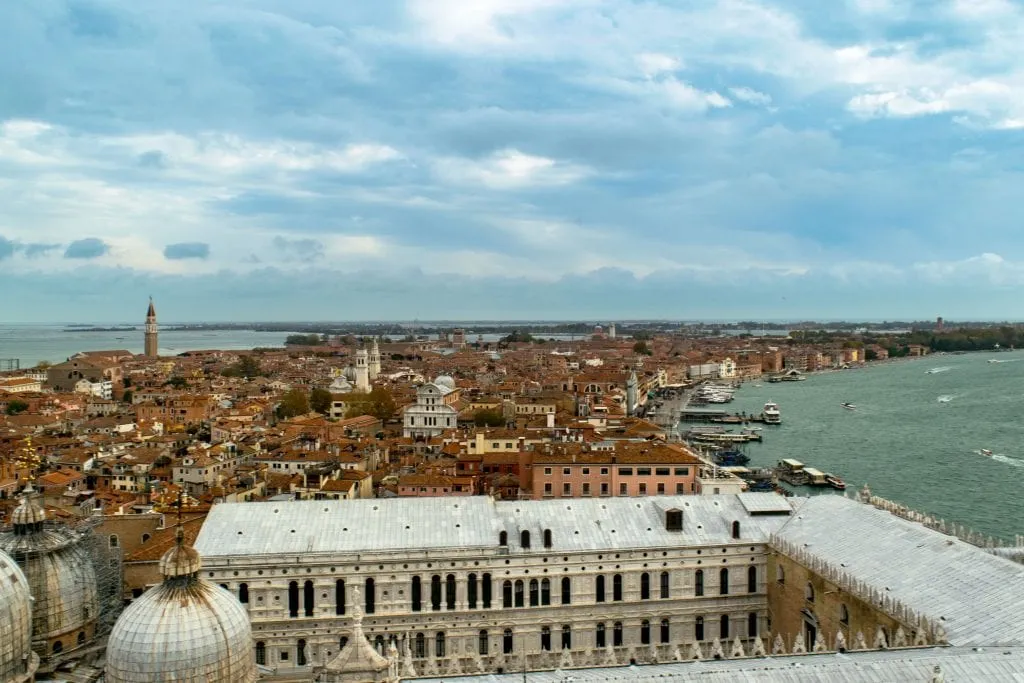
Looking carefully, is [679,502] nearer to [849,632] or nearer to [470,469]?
[849,632]

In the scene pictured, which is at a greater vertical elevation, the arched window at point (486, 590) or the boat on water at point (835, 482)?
the arched window at point (486, 590)

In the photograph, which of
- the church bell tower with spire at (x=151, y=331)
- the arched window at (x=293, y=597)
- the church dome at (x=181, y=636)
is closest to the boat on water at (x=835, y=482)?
the arched window at (x=293, y=597)

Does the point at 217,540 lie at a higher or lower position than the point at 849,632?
higher

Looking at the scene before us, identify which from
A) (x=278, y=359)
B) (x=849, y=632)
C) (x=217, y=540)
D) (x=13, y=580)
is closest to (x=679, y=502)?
(x=849, y=632)

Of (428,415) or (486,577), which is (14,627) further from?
(428,415)

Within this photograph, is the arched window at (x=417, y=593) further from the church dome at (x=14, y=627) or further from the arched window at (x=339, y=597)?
the church dome at (x=14, y=627)
